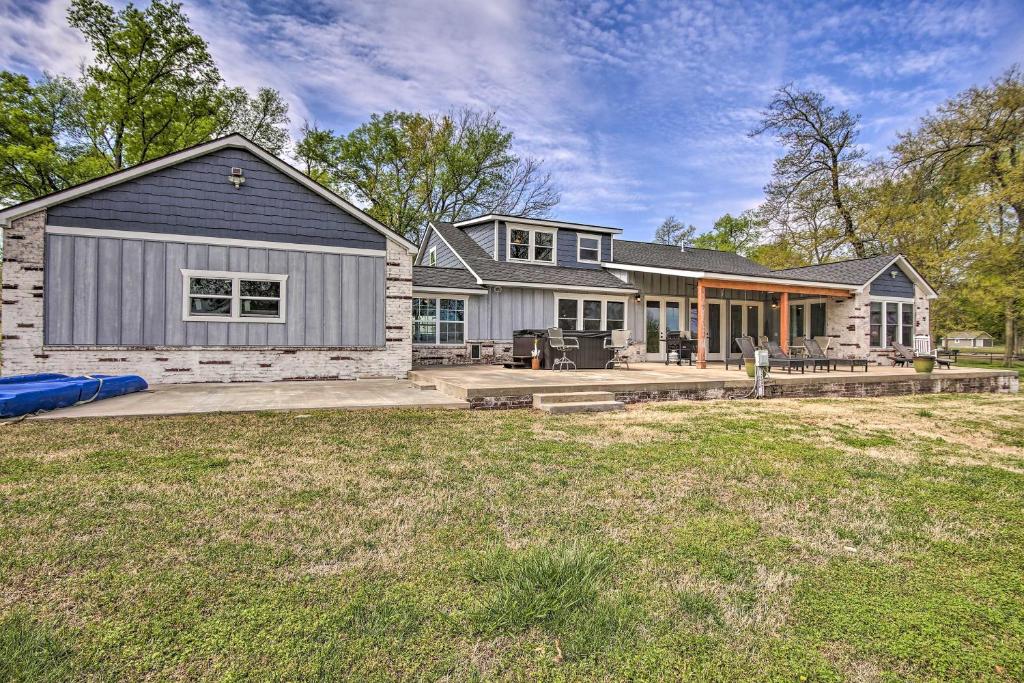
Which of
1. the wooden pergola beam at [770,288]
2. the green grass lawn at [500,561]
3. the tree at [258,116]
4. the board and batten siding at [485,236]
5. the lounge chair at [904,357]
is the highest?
the tree at [258,116]

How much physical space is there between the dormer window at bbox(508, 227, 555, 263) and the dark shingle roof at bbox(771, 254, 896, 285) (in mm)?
8399

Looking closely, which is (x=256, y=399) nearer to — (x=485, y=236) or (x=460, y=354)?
(x=460, y=354)

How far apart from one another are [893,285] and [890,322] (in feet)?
4.44

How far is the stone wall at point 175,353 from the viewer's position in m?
8.64

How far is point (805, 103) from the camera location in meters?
25.9

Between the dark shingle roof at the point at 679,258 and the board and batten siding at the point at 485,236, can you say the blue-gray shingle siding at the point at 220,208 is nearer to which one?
the board and batten siding at the point at 485,236

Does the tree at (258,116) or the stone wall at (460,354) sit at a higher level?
the tree at (258,116)

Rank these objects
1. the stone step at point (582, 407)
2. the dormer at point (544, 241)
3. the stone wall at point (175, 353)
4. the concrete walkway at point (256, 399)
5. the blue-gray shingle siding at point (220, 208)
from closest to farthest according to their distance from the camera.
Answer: the concrete walkway at point (256, 399)
the stone step at point (582, 407)
the stone wall at point (175, 353)
the blue-gray shingle siding at point (220, 208)
the dormer at point (544, 241)

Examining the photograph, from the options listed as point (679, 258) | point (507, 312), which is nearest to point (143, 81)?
point (507, 312)

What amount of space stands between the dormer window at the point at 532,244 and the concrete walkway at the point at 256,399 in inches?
324

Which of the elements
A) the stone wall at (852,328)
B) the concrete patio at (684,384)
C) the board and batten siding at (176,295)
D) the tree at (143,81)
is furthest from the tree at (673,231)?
the board and batten siding at (176,295)

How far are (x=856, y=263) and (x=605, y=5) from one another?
521 inches

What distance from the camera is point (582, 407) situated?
762 cm

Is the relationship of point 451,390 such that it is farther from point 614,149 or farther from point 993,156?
point 993,156
